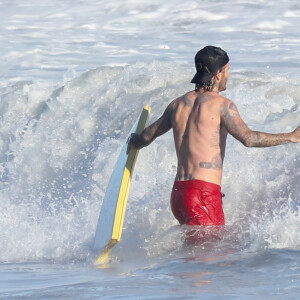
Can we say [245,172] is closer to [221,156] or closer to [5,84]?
[221,156]

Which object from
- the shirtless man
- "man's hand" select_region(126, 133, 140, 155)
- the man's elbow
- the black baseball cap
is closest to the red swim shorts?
the shirtless man

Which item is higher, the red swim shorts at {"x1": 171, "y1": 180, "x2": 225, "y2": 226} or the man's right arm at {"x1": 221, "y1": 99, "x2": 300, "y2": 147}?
the man's right arm at {"x1": 221, "y1": 99, "x2": 300, "y2": 147}

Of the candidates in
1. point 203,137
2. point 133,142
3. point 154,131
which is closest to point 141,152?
point 133,142

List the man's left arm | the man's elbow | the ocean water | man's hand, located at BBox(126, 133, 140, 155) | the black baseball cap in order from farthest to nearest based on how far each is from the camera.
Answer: man's hand, located at BBox(126, 133, 140, 155), the man's left arm, the black baseball cap, the man's elbow, the ocean water

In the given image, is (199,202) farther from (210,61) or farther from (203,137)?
(210,61)

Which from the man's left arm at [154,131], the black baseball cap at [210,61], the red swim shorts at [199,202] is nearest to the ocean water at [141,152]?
the red swim shorts at [199,202]

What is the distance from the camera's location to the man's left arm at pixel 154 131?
551 centimetres

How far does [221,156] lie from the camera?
5359 mm

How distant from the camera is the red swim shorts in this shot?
17.3 feet

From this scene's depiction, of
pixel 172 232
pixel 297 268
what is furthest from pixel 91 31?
pixel 297 268

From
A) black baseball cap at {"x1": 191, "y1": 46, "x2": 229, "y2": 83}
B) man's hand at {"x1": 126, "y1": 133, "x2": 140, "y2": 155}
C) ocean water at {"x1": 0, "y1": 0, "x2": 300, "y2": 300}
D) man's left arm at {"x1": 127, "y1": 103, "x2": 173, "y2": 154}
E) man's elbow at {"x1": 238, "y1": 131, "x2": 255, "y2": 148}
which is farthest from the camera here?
man's hand at {"x1": 126, "y1": 133, "x2": 140, "y2": 155}

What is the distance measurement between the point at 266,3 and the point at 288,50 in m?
3.04

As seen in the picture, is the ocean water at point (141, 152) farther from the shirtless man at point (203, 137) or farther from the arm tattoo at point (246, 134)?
the arm tattoo at point (246, 134)

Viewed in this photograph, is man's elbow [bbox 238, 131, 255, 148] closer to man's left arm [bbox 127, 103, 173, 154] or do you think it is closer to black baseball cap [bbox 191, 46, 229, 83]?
black baseball cap [bbox 191, 46, 229, 83]
